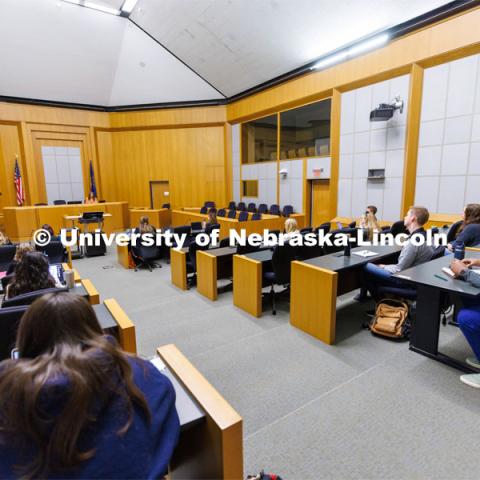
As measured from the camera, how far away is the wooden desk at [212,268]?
482 cm

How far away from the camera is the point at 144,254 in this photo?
21.8 ft

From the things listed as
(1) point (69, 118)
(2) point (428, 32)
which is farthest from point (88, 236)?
(2) point (428, 32)

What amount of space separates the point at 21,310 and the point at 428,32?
28.5 ft

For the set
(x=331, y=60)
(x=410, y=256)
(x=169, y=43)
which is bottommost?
(x=410, y=256)

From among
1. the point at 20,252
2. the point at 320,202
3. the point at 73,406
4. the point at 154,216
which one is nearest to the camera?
the point at 73,406

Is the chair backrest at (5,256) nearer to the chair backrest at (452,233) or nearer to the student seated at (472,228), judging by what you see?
the student seated at (472,228)

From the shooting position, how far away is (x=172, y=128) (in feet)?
44.8

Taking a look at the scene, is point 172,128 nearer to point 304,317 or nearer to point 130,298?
point 130,298

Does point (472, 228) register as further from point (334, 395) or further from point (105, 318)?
point (105, 318)

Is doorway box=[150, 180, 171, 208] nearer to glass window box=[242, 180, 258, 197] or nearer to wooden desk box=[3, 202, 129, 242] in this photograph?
wooden desk box=[3, 202, 129, 242]

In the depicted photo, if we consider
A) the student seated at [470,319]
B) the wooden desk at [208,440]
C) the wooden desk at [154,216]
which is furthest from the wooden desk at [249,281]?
the wooden desk at [154,216]

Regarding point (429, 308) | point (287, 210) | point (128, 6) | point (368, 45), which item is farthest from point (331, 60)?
point (429, 308)

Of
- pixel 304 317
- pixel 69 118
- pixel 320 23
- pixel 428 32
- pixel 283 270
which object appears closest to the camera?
pixel 304 317

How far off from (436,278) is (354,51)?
24.2 ft
